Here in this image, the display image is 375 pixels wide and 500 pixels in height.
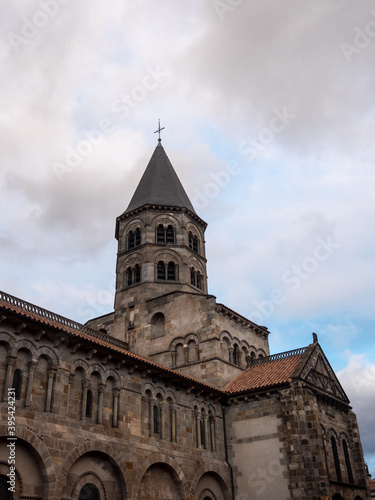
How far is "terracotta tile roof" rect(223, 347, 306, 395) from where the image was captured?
99.1 ft

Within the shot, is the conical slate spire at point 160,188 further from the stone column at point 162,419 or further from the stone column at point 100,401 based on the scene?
the stone column at point 100,401

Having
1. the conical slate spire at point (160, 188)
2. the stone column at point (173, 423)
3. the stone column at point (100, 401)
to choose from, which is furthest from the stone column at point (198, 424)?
the conical slate spire at point (160, 188)

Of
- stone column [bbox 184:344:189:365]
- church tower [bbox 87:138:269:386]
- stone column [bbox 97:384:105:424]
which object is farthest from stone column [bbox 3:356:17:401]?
stone column [bbox 184:344:189:365]

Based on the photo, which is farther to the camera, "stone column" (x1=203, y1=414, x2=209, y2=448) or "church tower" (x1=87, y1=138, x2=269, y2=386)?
"church tower" (x1=87, y1=138, x2=269, y2=386)

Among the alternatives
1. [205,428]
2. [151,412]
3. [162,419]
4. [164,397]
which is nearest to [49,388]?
[151,412]

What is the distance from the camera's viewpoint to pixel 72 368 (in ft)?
70.8

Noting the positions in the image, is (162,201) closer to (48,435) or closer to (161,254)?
(161,254)

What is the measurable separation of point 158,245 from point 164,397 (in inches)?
639

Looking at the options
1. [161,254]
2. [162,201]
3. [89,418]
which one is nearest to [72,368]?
[89,418]

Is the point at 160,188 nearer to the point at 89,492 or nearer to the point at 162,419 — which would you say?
the point at 162,419

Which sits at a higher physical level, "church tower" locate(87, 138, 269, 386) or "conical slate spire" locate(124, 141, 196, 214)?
"conical slate spire" locate(124, 141, 196, 214)

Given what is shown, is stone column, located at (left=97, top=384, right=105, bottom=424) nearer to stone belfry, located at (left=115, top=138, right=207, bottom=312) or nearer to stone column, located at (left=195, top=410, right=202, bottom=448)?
stone column, located at (left=195, top=410, right=202, bottom=448)

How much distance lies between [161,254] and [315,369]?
49.3 ft

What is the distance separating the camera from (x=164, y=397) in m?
26.4
